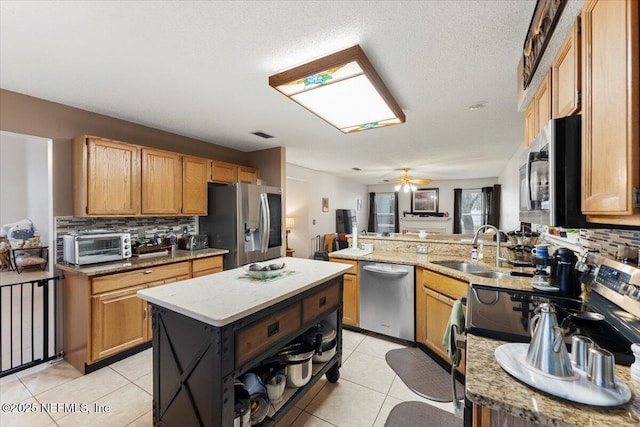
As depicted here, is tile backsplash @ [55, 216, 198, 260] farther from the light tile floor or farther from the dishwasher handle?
the dishwasher handle

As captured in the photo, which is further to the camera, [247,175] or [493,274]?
[247,175]

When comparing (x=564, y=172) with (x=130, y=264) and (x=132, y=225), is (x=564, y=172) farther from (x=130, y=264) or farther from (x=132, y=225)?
(x=132, y=225)

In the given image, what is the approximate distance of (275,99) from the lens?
2459 millimetres

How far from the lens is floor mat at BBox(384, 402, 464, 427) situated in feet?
5.68

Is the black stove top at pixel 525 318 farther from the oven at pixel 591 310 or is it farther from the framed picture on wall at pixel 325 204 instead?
the framed picture on wall at pixel 325 204

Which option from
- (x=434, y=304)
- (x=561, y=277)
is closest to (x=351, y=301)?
(x=434, y=304)

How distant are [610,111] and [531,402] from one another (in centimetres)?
88

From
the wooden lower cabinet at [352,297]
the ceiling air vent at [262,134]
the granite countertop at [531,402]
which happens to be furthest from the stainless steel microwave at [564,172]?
the ceiling air vent at [262,134]

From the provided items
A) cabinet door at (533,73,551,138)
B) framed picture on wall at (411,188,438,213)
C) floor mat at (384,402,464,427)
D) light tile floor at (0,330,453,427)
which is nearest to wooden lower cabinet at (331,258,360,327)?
light tile floor at (0,330,453,427)

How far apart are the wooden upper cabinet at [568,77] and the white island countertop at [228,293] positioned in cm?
157

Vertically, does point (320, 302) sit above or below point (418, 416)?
above

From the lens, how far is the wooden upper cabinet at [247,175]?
13.4 ft

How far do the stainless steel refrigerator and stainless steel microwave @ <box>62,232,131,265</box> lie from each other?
1.07 meters

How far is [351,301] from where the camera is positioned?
9.96 ft
